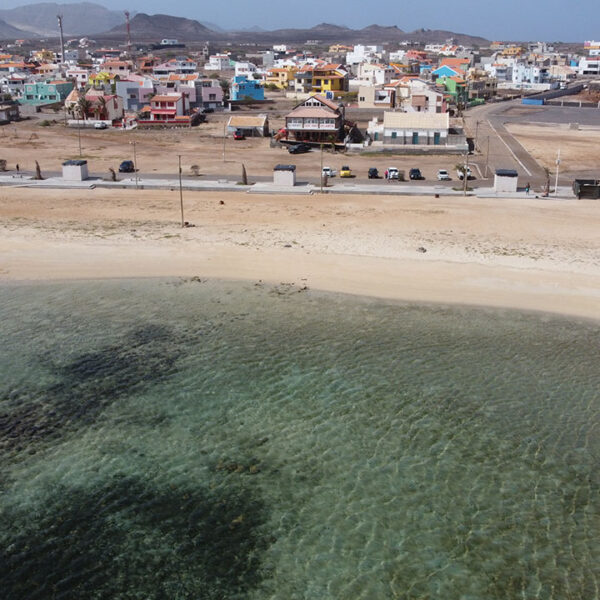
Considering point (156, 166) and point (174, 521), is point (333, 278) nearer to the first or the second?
point (174, 521)

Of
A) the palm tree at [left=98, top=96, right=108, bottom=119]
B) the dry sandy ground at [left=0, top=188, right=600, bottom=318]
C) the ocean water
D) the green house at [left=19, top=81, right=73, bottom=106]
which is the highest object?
the green house at [left=19, top=81, right=73, bottom=106]

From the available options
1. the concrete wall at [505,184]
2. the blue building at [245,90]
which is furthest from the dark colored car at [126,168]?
the blue building at [245,90]

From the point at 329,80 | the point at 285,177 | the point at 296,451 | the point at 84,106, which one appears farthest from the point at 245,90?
the point at 296,451

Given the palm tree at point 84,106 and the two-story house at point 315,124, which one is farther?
the palm tree at point 84,106

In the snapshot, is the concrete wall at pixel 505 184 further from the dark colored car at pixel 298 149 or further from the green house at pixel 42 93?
the green house at pixel 42 93

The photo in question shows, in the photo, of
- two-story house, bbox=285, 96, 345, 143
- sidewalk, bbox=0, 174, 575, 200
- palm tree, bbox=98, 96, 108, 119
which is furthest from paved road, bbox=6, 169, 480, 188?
palm tree, bbox=98, 96, 108, 119

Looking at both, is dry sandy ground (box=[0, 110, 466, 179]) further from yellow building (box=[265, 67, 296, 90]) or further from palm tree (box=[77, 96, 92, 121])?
yellow building (box=[265, 67, 296, 90])
